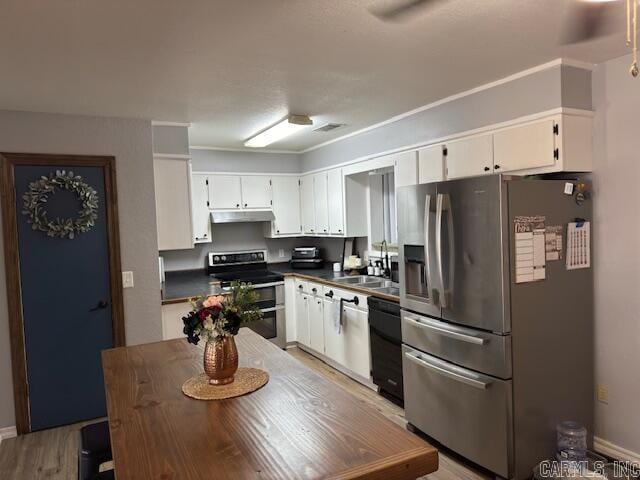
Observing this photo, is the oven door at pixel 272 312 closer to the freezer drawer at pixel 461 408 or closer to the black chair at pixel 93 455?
the freezer drawer at pixel 461 408

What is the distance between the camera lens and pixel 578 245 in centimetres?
272

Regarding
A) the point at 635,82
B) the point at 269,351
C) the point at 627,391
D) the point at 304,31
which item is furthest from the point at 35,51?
the point at 627,391

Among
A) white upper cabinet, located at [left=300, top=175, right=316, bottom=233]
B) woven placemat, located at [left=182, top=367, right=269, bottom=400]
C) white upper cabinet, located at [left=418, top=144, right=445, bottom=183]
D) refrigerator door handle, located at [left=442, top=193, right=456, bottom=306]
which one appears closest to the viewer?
woven placemat, located at [left=182, top=367, right=269, bottom=400]

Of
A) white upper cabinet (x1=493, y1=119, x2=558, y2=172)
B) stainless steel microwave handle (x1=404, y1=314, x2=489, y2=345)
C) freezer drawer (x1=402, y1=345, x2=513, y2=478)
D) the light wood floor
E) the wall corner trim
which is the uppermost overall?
the wall corner trim

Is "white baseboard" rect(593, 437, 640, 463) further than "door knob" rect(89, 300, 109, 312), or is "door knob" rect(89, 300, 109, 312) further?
"door knob" rect(89, 300, 109, 312)

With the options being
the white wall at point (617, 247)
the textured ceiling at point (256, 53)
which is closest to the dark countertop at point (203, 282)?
the white wall at point (617, 247)

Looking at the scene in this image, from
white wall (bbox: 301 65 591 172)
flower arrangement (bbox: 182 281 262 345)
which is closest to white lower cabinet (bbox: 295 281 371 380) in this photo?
white wall (bbox: 301 65 591 172)

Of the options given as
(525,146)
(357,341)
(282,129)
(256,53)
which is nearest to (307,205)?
(282,129)

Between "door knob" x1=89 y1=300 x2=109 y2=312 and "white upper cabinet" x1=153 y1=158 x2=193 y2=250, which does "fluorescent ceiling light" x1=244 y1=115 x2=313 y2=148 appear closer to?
"white upper cabinet" x1=153 y1=158 x2=193 y2=250

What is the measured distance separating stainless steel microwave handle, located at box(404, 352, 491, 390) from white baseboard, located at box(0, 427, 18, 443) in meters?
2.97

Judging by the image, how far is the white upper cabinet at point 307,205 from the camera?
5.45m

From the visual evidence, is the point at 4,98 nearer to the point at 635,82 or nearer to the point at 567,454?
the point at 635,82

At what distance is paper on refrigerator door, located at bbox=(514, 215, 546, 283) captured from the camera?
2.49 meters

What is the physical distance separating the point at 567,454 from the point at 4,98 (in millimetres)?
4115
